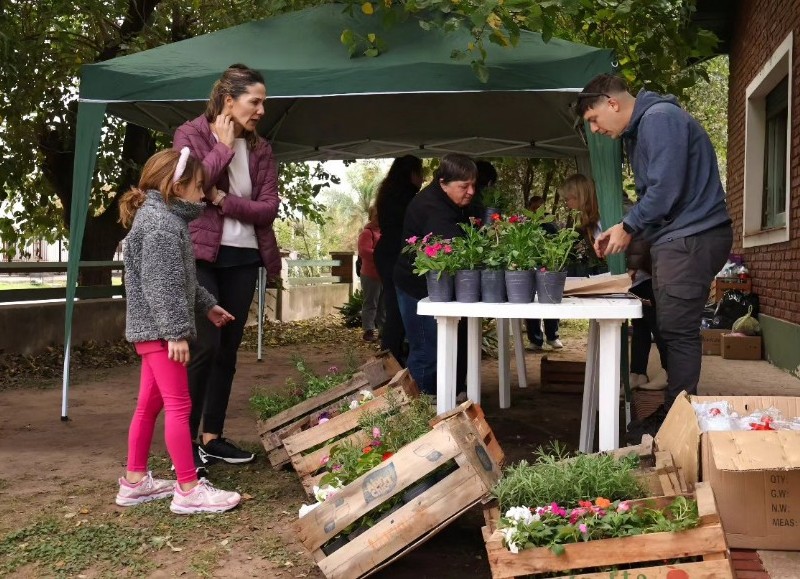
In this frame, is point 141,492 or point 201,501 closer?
point 201,501

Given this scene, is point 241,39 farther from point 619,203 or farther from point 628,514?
point 628,514

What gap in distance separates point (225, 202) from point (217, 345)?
65 centimetres

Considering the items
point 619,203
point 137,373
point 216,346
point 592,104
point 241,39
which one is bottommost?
point 137,373

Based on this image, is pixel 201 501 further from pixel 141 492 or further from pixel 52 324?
pixel 52 324

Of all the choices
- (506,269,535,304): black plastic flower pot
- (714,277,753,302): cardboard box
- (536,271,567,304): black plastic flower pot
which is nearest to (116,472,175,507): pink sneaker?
(506,269,535,304): black plastic flower pot

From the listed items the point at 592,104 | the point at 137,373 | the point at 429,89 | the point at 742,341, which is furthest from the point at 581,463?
the point at 742,341

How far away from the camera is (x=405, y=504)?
2.95 m

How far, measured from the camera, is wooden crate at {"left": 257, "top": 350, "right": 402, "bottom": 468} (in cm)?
442

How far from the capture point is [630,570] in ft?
8.18

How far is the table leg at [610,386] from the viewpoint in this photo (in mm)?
3650

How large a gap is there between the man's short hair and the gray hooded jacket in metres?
1.79

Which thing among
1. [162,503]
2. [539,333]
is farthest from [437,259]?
[539,333]

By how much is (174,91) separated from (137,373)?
3.83 meters

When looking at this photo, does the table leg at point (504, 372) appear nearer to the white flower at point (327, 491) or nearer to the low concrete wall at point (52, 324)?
the white flower at point (327, 491)
